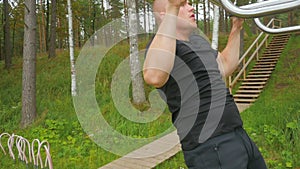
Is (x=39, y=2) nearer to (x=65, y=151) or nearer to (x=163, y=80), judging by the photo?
(x=65, y=151)

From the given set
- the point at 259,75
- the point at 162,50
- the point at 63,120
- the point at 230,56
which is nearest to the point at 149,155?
the point at 63,120

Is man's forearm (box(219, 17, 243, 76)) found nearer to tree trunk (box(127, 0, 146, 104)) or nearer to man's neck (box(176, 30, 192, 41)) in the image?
man's neck (box(176, 30, 192, 41))

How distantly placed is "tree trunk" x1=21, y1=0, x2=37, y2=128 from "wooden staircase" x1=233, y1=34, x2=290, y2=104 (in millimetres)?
4503

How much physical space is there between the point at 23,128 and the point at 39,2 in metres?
14.5

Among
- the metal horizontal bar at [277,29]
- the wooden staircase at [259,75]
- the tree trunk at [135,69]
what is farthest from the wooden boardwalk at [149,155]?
the wooden staircase at [259,75]

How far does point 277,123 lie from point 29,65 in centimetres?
476

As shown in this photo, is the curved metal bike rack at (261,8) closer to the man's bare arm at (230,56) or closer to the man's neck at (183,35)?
the man's neck at (183,35)

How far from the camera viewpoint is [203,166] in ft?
3.12

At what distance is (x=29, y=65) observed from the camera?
18.8ft

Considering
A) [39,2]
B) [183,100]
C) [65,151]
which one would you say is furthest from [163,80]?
[39,2]

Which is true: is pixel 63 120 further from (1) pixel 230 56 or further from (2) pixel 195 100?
(2) pixel 195 100

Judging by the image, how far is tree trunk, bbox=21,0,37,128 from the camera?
221 inches

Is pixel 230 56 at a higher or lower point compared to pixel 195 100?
higher

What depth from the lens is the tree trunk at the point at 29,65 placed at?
562 centimetres
